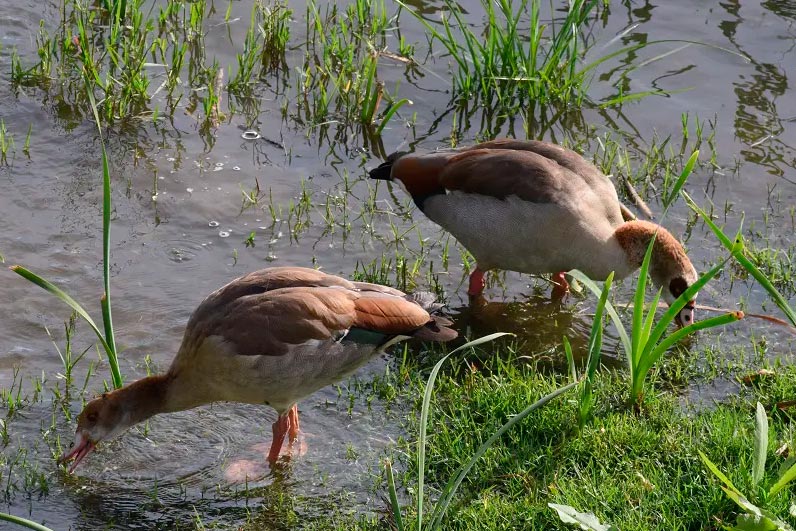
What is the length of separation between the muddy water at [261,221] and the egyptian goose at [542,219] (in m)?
0.39

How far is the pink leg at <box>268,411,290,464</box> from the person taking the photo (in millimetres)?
5043

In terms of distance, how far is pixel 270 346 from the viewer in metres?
4.90

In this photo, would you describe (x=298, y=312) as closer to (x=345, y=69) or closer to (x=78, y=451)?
(x=78, y=451)

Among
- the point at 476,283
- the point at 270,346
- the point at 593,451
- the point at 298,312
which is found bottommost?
the point at 593,451

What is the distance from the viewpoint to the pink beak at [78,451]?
4.79 metres

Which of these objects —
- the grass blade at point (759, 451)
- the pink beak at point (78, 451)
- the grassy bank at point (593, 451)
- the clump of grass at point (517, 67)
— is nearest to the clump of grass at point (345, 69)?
the clump of grass at point (517, 67)

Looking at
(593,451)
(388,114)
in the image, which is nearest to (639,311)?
(593,451)

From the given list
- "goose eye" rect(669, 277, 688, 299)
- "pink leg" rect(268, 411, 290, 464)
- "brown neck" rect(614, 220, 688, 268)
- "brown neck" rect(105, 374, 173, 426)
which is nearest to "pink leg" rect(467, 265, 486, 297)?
"brown neck" rect(614, 220, 688, 268)

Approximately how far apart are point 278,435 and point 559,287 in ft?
7.28

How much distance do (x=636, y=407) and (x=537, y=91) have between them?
320 cm

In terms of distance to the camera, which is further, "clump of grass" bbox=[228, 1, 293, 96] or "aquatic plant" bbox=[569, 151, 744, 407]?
"clump of grass" bbox=[228, 1, 293, 96]

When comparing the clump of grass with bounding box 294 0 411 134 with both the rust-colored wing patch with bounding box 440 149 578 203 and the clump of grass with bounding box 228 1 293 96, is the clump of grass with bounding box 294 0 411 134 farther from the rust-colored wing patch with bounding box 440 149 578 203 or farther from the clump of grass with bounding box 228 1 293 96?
the rust-colored wing patch with bounding box 440 149 578 203

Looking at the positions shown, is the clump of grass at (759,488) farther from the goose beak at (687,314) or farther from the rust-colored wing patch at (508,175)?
the rust-colored wing patch at (508,175)

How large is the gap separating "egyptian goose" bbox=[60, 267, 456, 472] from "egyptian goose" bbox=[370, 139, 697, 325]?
1.07 m
